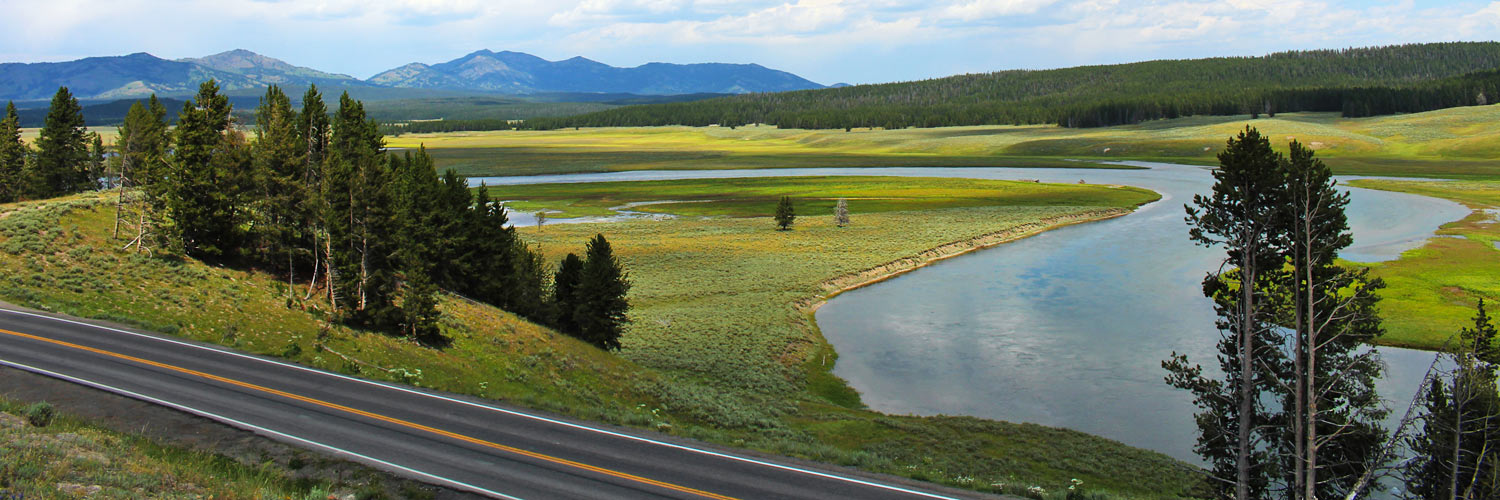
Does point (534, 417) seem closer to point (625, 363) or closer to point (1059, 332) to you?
point (625, 363)

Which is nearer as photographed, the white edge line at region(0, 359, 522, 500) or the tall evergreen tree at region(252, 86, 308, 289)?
the white edge line at region(0, 359, 522, 500)

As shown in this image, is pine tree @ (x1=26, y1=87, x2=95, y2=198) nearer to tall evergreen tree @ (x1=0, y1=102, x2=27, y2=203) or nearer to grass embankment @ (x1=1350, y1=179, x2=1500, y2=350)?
tall evergreen tree @ (x1=0, y1=102, x2=27, y2=203)

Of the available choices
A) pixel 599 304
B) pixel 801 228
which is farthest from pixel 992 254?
pixel 599 304

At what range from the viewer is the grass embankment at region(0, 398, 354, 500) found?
15031 mm

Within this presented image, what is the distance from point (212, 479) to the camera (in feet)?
55.8

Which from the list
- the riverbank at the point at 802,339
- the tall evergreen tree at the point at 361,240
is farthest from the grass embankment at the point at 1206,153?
the tall evergreen tree at the point at 361,240

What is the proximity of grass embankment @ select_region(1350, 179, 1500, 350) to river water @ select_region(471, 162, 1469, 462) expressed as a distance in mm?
2098

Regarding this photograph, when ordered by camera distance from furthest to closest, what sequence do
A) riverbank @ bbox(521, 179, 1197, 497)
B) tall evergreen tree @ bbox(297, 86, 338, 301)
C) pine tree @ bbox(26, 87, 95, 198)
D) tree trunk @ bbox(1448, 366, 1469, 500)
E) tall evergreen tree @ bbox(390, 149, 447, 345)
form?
1. pine tree @ bbox(26, 87, 95, 198)
2. tall evergreen tree @ bbox(297, 86, 338, 301)
3. tall evergreen tree @ bbox(390, 149, 447, 345)
4. riverbank @ bbox(521, 179, 1197, 497)
5. tree trunk @ bbox(1448, 366, 1469, 500)

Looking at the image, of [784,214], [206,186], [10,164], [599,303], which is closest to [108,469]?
[206,186]

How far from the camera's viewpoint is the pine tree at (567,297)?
43.5 m

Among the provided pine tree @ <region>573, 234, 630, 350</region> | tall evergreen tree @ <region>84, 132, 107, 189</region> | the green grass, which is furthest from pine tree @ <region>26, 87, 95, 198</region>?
pine tree @ <region>573, 234, 630, 350</region>

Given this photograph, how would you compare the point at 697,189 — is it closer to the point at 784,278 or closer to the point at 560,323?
the point at 784,278

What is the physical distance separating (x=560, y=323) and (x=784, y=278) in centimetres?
2067

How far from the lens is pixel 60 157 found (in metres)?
66.7
